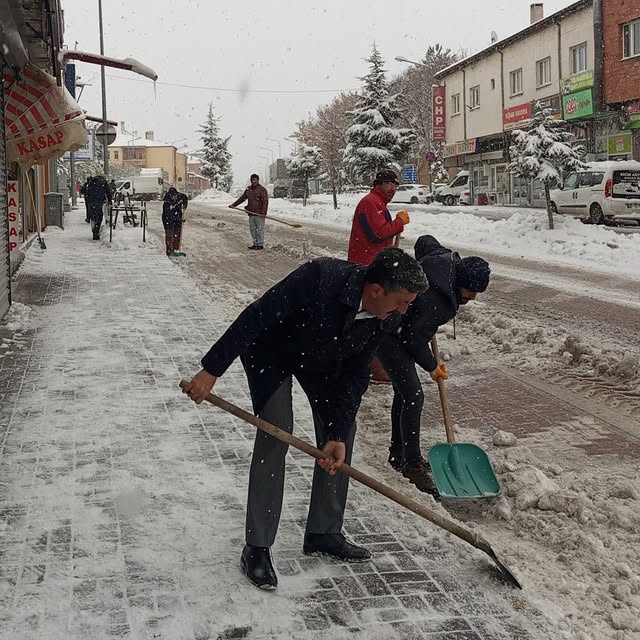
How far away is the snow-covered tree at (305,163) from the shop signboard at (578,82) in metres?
17.0

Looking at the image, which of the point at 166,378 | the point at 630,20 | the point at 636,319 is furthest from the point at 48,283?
the point at 630,20

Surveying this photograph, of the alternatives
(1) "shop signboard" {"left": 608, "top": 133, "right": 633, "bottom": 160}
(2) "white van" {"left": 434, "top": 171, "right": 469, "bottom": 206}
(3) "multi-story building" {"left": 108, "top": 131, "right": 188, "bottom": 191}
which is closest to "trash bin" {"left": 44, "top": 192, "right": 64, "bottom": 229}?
(1) "shop signboard" {"left": 608, "top": 133, "right": 633, "bottom": 160}

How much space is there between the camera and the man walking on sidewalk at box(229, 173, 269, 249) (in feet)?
61.0

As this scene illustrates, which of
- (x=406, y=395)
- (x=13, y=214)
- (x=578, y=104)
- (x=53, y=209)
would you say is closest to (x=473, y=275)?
(x=406, y=395)

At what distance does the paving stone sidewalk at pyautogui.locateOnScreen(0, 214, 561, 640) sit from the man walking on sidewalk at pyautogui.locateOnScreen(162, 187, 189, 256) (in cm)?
985

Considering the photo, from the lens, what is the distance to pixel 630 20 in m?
28.3

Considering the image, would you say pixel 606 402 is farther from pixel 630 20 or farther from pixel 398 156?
pixel 398 156

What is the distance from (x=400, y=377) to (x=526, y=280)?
8776 mm

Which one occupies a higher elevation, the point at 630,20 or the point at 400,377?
the point at 630,20

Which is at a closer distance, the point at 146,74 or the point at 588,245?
the point at 146,74

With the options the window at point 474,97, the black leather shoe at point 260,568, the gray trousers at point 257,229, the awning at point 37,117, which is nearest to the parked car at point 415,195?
the window at point 474,97

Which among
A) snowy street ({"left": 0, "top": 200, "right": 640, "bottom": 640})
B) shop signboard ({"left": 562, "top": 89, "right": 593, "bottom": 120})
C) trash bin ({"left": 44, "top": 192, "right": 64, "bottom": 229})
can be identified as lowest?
snowy street ({"left": 0, "top": 200, "right": 640, "bottom": 640})

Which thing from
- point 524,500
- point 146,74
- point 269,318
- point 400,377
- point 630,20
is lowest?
point 524,500

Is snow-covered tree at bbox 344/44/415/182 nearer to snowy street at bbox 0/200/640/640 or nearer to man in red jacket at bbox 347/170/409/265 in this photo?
snowy street at bbox 0/200/640/640
